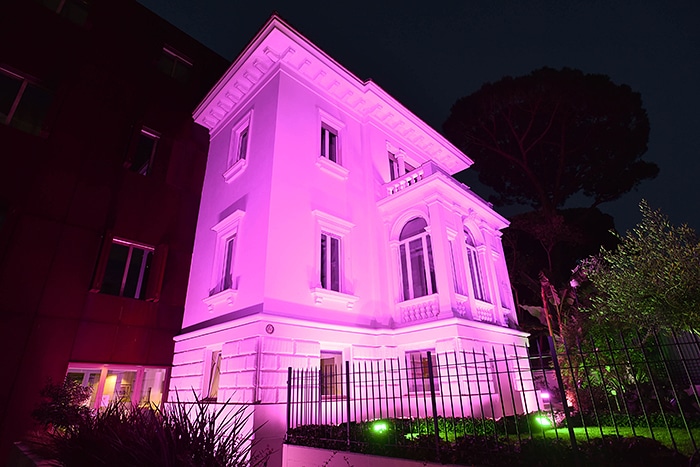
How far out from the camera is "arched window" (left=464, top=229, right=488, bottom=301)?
1343cm

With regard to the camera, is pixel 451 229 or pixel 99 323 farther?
pixel 451 229

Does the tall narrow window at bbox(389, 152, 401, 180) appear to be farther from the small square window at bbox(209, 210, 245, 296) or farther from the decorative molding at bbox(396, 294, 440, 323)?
the small square window at bbox(209, 210, 245, 296)

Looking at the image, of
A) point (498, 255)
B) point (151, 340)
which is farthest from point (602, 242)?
point (151, 340)

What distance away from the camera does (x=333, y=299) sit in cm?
1160

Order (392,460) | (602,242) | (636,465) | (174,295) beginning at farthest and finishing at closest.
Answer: (602,242), (174,295), (392,460), (636,465)

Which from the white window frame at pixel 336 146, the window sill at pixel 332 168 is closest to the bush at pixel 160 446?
the window sill at pixel 332 168

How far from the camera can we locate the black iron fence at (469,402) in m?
5.89

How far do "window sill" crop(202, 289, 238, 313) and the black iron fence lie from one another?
3212 mm

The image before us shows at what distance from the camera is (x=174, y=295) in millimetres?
13656

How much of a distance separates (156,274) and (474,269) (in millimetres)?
11466

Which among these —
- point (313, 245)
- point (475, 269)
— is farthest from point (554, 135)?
point (313, 245)

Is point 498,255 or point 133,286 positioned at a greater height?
point 498,255

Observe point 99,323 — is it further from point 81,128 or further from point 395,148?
point 395,148

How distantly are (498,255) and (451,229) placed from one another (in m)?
4.07
